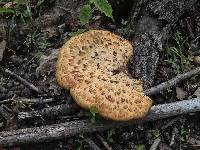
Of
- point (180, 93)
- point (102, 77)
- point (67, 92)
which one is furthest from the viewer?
point (180, 93)

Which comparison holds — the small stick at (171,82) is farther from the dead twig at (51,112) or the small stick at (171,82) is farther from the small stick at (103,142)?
the dead twig at (51,112)

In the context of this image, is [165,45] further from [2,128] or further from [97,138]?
[2,128]

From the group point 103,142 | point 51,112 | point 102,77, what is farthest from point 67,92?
point 103,142

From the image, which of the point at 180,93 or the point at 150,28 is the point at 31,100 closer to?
the point at 150,28

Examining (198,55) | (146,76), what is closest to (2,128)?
(146,76)

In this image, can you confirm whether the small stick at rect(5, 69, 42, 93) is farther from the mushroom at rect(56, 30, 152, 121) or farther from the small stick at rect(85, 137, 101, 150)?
the small stick at rect(85, 137, 101, 150)
